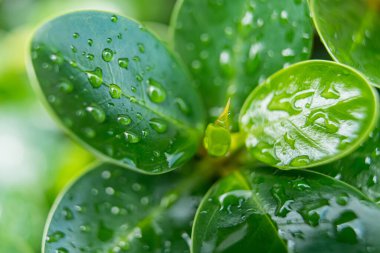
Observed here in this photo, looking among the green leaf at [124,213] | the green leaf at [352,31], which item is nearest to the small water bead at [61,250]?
the green leaf at [124,213]

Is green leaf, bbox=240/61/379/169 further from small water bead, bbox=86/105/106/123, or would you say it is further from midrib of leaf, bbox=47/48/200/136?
small water bead, bbox=86/105/106/123

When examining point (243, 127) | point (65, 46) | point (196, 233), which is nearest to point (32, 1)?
point (65, 46)

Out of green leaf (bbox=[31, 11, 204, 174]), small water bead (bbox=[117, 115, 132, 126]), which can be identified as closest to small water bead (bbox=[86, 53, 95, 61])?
green leaf (bbox=[31, 11, 204, 174])

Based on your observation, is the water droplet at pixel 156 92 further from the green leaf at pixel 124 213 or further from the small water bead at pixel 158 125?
the green leaf at pixel 124 213

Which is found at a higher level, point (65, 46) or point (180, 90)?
point (65, 46)

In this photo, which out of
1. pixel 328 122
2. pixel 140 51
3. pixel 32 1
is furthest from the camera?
pixel 32 1

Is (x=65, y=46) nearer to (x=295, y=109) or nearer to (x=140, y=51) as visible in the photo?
(x=140, y=51)

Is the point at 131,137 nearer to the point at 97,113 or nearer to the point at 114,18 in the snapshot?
the point at 97,113
